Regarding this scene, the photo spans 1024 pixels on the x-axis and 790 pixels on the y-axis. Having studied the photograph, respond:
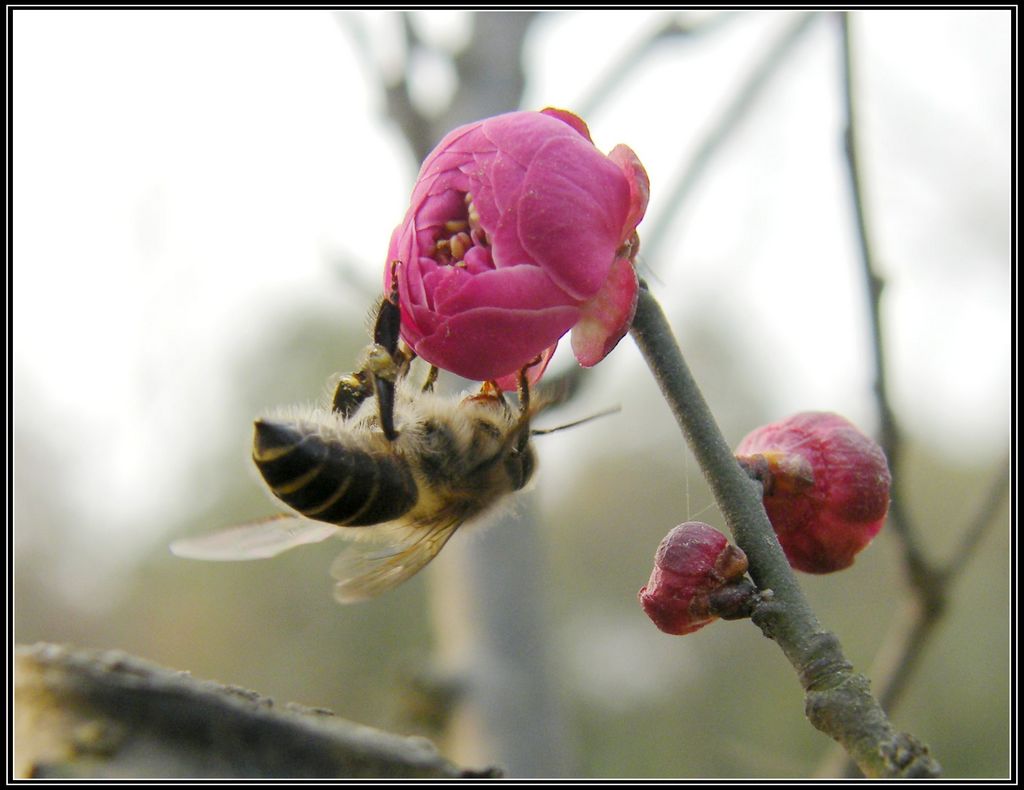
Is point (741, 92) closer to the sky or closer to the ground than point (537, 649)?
closer to the sky

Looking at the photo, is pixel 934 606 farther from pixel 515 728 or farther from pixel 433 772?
pixel 433 772

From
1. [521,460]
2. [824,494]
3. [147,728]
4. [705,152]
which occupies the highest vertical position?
[705,152]

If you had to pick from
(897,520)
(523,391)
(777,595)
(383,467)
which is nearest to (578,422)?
(523,391)

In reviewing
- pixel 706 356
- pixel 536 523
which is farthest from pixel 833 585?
pixel 536 523

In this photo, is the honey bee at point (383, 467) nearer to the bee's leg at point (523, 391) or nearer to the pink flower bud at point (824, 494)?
the bee's leg at point (523, 391)

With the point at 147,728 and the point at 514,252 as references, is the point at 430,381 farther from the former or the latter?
the point at 147,728

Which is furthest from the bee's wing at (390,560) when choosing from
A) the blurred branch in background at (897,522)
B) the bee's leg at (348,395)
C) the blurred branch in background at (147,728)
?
the blurred branch in background at (897,522)
